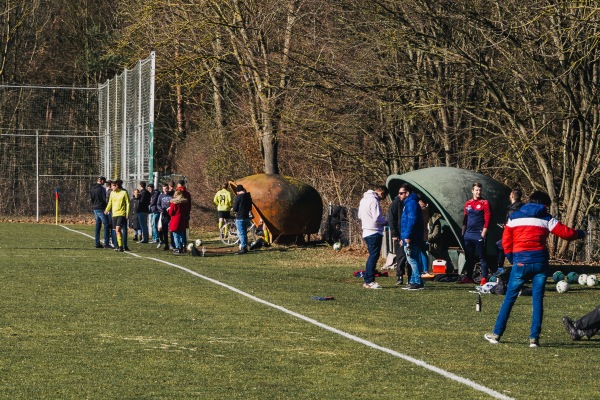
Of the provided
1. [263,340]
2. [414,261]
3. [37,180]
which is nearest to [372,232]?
[414,261]

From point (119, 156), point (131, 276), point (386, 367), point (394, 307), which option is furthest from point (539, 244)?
point (119, 156)

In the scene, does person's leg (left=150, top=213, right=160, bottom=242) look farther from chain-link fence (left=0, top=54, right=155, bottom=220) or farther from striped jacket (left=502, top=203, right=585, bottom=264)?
striped jacket (left=502, top=203, right=585, bottom=264)

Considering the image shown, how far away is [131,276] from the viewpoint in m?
20.5

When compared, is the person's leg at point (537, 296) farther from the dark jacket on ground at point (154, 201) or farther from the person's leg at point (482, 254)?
the dark jacket on ground at point (154, 201)

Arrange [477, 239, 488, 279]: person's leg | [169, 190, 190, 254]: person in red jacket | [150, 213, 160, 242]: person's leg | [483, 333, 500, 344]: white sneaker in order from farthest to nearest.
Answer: [150, 213, 160, 242]: person's leg < [169, 190, 190, 254]: person in red jacket < [477, 239, 488, 279]: person's leg < [483, 333, 500, 344]: white sneaker

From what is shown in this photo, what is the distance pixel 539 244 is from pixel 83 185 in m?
39.1

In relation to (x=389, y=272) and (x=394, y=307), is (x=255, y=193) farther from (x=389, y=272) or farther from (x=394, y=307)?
(x=394, y=307)

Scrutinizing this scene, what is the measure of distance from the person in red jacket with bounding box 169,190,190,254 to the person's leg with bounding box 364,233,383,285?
952 cm

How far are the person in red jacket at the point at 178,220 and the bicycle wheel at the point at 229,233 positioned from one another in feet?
13.2

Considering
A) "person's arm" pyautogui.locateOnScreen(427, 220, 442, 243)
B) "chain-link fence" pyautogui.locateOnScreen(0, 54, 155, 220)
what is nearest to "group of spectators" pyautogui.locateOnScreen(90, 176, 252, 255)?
"person's arm" pyautogui.locateOnScreen(427, 220, 442, 243)

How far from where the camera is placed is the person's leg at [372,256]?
19.4 m

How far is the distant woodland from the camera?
25266 mm

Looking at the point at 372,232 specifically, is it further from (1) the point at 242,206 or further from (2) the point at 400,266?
(1) the point at 242,206

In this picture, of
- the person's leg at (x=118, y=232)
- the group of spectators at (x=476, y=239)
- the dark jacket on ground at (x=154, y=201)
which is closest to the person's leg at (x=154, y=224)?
the dark jacket on ground at (x=154, y=201)
